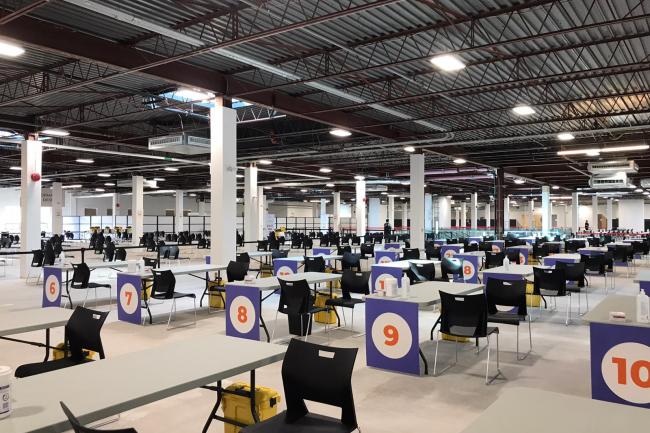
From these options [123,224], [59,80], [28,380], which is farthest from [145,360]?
[123,224]

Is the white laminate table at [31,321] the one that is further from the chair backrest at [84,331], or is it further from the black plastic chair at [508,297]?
the black plastic chair at [508,297]

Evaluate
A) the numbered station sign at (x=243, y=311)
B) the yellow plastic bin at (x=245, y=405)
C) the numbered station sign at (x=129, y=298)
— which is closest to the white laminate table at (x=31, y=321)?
the yellow plastic bin at (x=245, y=405)

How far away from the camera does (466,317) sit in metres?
5.01

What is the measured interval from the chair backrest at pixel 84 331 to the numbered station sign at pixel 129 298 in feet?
12.2

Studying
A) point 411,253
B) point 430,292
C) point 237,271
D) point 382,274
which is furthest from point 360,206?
point 430,292

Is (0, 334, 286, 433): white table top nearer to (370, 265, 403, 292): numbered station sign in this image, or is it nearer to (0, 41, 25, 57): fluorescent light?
(370, 265, 403, 292): numbered station sign

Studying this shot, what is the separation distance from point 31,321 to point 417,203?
14.1 meters

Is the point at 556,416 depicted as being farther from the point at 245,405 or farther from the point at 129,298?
the point at 129,298

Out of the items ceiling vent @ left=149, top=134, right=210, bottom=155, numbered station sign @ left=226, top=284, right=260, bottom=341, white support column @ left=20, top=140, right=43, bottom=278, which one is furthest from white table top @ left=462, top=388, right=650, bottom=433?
white support column @ left=20, top=140, right=43, bottom=278

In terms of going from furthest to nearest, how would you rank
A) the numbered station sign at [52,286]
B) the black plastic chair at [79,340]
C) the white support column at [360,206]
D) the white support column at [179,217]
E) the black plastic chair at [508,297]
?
1. the white support column at [179,217]
2. the white support column at [360,206]
3. the numbered station sign at [52,286]
4. the black plastic chair at [508,297]
5. the black plastic chair at [79,340]

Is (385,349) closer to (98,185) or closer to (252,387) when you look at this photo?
(252,387)

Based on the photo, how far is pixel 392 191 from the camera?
33875mm

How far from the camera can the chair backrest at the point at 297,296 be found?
6113mm

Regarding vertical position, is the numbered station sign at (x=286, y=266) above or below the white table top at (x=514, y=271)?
below
